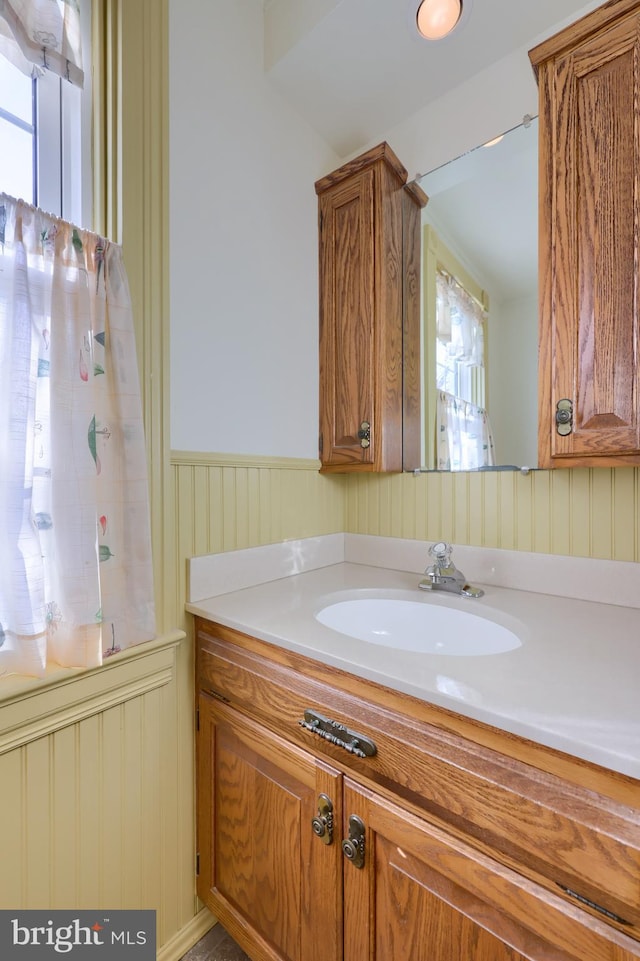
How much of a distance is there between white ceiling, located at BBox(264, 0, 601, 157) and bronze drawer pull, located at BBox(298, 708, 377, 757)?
173 centimetres

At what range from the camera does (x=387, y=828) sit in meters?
0.72

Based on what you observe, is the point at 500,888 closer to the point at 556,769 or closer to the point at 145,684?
the point at 556,769

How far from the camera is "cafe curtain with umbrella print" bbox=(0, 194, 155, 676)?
2.62ft

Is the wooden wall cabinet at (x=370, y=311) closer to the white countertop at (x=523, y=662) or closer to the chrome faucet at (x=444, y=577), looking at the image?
the chrome faucet at (x=444, y=577)

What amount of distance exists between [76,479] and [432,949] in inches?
39.5

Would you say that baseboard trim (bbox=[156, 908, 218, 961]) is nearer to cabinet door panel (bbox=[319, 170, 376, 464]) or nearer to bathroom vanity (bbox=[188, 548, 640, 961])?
bathroom vanity (bbox=[188, 548, 640, 961])

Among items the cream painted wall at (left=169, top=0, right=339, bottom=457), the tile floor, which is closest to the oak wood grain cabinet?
the tile floor

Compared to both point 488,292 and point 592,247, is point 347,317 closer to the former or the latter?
point 488,292

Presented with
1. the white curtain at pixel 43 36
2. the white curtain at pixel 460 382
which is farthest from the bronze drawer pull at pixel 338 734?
the white curtain at pixel 43 36

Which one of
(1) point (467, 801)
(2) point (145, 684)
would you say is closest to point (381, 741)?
(1) point (467, 801)

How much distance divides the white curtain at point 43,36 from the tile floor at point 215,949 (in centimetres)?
205

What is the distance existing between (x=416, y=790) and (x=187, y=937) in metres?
0.94

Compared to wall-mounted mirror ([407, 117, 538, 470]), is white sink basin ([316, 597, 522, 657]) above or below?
below

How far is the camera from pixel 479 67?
4.20ft
